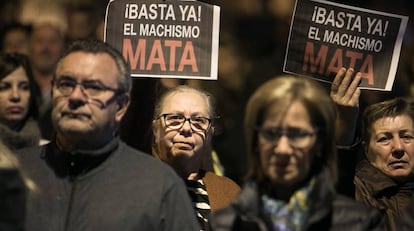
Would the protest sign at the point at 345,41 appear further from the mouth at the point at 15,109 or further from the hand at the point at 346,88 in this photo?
the mouth at the point at 15,109

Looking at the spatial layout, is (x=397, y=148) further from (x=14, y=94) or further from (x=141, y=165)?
(x=14, y=94)

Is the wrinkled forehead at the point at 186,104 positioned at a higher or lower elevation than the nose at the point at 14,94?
higher

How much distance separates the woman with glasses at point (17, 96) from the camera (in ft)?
24.4

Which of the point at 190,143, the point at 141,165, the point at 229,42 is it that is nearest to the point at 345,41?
the point at 190,143

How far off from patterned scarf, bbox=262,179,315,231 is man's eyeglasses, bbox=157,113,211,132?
1497mm

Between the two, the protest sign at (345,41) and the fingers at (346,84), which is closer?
the fingers at (346,84)

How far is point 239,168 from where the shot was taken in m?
9.10

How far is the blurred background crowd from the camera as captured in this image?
9078 millimetres

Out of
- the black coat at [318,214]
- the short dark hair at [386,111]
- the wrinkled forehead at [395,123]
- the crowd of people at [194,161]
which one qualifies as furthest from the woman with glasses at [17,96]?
the black coat at [318,214]

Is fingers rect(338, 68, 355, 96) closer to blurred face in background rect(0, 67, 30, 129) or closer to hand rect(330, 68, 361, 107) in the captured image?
hand rect(330, 68, 361, 107)

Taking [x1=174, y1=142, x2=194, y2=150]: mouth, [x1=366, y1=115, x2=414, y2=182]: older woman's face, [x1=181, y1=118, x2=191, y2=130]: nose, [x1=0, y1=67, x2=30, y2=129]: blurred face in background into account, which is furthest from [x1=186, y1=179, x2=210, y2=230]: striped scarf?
[x1=0, y1=67, x2=30, y2=129]: blurred face in background

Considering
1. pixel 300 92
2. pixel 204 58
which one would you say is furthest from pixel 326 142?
pixel 204 58

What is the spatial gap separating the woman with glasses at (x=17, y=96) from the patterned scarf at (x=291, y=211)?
2.63m

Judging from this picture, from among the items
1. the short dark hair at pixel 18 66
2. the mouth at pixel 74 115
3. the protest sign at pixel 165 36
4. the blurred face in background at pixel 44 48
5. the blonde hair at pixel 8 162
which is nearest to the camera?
the blonde hair at pixel 8 162
